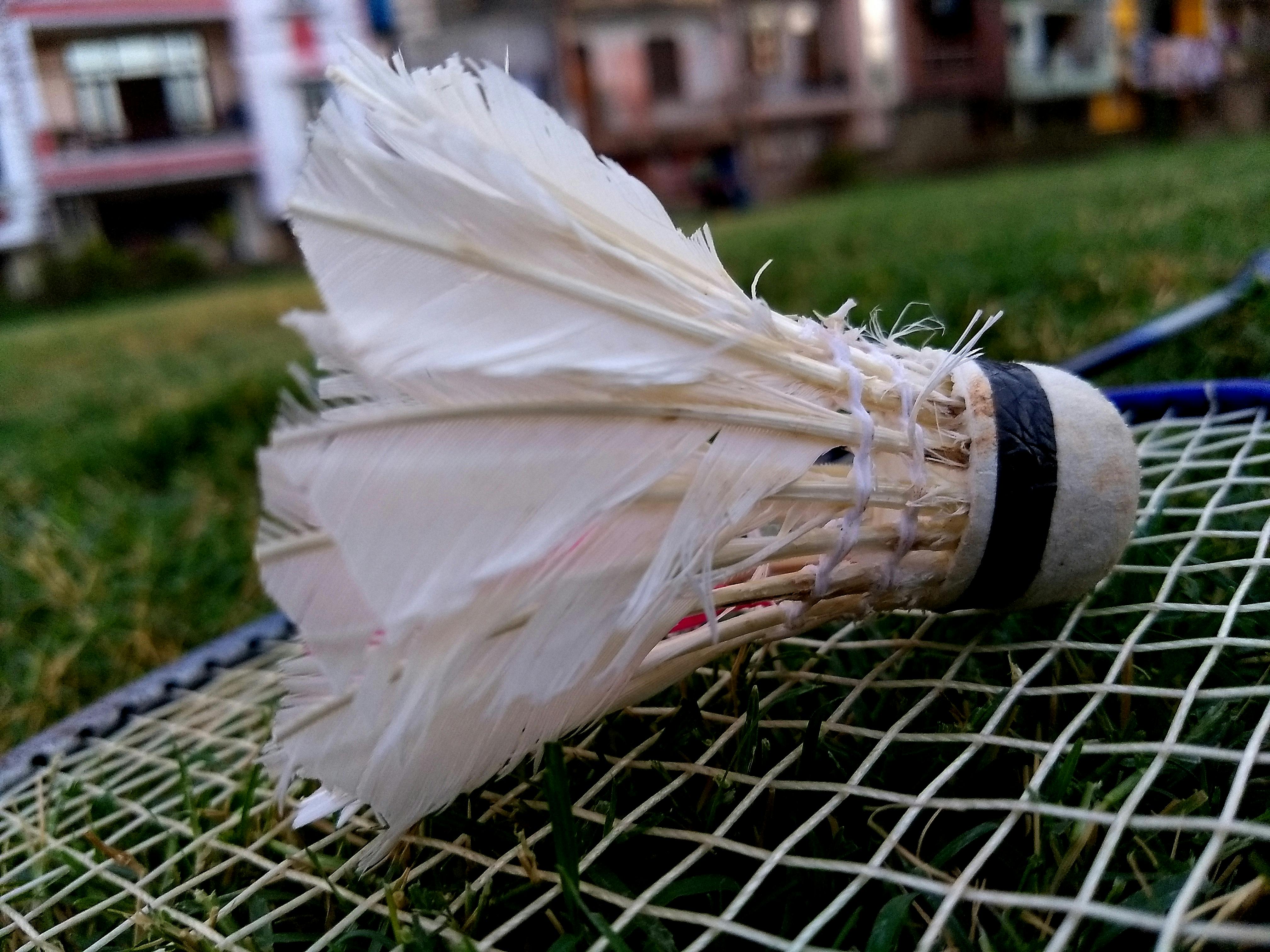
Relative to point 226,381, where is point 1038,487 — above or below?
above

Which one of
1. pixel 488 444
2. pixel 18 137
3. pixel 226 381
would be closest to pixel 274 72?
pixel 18 137

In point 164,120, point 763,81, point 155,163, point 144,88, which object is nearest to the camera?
point 144,88

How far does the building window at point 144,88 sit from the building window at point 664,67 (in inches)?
271

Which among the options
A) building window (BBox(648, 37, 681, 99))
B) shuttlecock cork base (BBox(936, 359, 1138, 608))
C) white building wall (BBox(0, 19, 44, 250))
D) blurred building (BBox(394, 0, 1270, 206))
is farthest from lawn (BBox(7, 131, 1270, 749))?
building window (BBox(648, 37, 681, 99))

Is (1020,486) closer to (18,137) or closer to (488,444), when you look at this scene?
(488,444)

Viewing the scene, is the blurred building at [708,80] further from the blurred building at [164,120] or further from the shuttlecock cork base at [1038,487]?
the shuttlecock cork base at [1038,487]

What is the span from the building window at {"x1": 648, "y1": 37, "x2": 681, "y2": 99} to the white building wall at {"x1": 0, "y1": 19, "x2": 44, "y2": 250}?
9.89 meters

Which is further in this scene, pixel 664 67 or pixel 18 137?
pixel 664 67

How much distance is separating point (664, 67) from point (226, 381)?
1540 cm

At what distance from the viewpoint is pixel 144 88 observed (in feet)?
40.8

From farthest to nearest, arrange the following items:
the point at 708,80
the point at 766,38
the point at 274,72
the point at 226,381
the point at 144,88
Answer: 1. the point at 708,80
2. the point at 766,38
3. the point at 144,88
4. the point at 274,72
5. the point at 226,381

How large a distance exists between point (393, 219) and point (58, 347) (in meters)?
5.65

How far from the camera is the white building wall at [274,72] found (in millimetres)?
10672

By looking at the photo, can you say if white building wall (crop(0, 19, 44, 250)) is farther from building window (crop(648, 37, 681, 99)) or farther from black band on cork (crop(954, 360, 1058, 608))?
building window (crop(648, 37, 681, 99))
